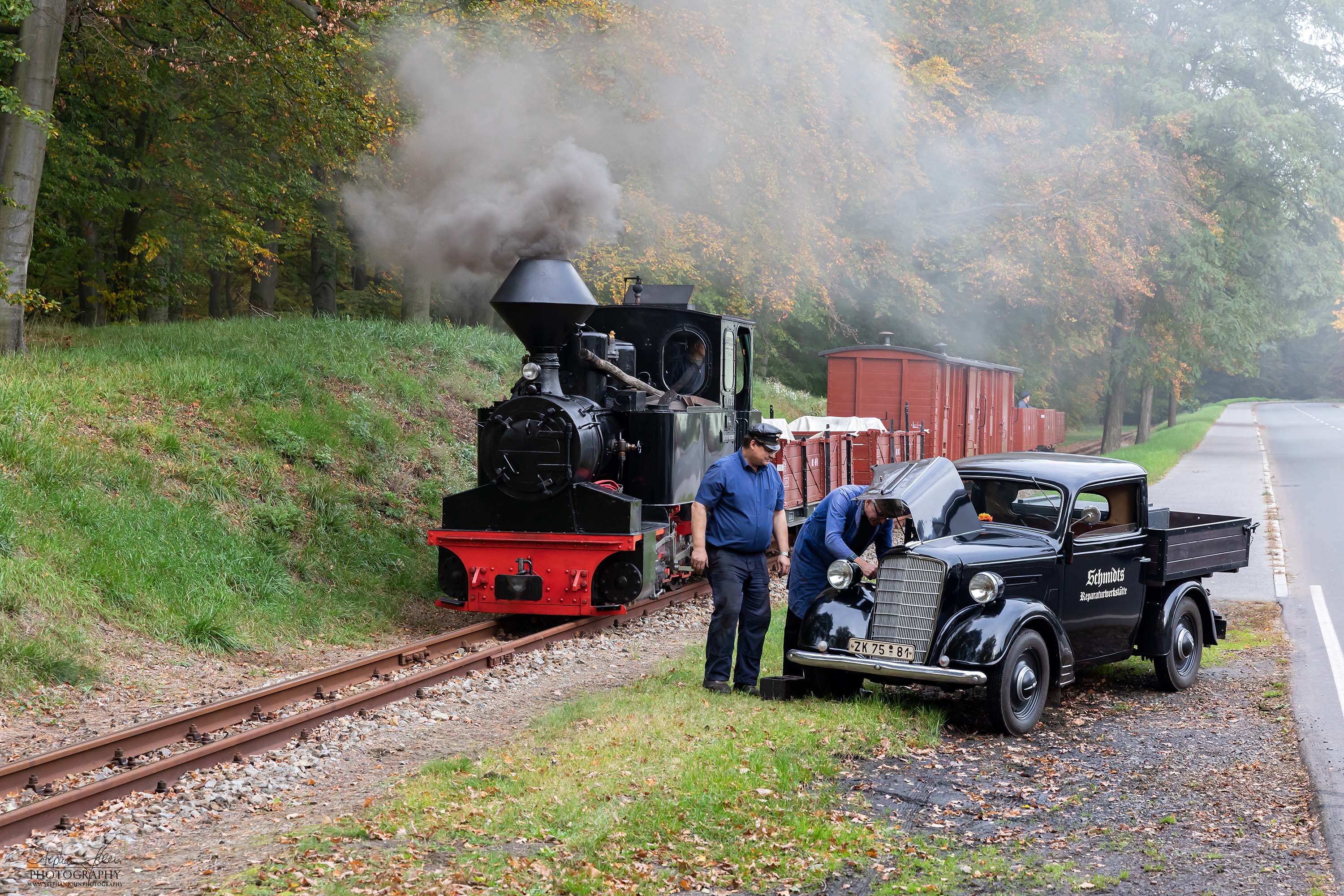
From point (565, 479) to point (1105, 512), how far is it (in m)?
4.20

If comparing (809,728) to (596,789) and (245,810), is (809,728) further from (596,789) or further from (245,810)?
(245,810)

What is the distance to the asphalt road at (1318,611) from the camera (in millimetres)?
5898

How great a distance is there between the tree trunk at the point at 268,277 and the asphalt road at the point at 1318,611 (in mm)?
17434

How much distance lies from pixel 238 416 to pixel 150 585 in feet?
13.2

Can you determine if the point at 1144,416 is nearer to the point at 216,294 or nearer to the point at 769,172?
the point at 769,172

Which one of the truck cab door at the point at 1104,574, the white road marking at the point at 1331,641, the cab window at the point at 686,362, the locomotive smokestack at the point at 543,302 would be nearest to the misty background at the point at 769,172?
the locomotive smokestack at the point at 543,302

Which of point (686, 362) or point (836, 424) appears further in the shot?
point (836, 424)

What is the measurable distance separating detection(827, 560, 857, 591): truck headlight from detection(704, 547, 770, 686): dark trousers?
1.89 ft

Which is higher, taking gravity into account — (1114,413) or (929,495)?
(1114,413)

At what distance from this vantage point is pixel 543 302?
9.27 m

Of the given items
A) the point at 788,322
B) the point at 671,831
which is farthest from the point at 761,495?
the point at 788,322

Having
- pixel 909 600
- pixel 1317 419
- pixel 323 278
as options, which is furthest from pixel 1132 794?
pixel 1317 419

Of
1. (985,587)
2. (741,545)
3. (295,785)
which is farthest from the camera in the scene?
(741,545)

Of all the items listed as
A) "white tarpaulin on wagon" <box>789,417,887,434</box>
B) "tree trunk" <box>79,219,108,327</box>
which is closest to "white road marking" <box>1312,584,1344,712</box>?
"white tarpaulin on wagon" <box>789,417,887,434</box>
